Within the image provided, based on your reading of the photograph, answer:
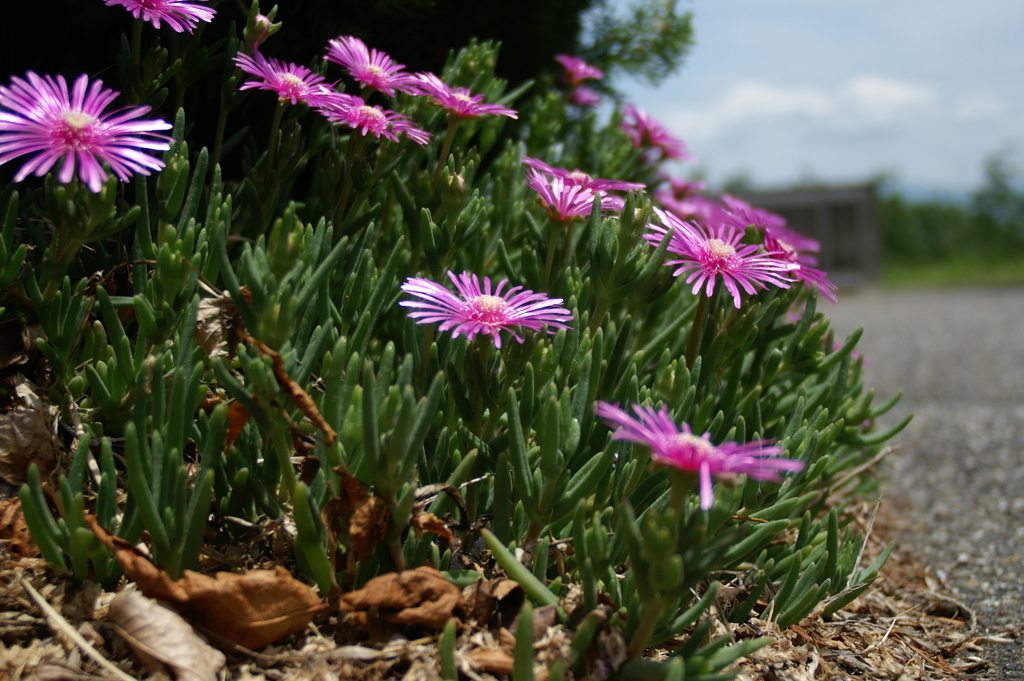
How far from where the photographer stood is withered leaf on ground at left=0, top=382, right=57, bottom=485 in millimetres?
1122

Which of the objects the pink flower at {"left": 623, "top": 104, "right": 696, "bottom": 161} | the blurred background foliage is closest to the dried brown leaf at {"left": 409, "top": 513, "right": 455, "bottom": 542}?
the pink flower at {"left": 623, "top": 104, "right": 696, "bottom": 161}

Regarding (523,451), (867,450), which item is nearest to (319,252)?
(523,451)

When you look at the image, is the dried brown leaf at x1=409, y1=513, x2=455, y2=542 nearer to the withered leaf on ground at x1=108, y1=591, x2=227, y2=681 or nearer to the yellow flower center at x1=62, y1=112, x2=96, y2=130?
the withered leaf on ground at x1=108, y1=591, x2=227, y2=681

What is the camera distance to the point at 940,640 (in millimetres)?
1396

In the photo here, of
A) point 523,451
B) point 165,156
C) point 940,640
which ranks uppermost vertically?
point 165,156

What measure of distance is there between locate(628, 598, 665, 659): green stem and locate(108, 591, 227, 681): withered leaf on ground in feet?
1.58

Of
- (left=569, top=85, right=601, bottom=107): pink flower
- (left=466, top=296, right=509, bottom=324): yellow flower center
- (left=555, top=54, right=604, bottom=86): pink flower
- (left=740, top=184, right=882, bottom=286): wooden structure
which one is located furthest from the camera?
(left=740, top=184, right=882, bottom=286): wooden structure

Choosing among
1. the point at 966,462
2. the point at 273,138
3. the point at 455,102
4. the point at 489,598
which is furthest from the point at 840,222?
the point at 489,598

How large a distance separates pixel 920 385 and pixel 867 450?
2.57m

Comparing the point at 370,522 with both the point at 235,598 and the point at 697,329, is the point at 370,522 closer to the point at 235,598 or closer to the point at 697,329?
the point at 235,598

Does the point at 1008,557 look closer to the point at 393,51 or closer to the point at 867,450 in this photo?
the point at 867,450

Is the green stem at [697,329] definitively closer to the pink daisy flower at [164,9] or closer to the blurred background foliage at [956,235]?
the pink daisy flower at [164,9]

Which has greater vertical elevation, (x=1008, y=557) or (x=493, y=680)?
(x=493, y=680)

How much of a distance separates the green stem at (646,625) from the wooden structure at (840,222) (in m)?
13.9
